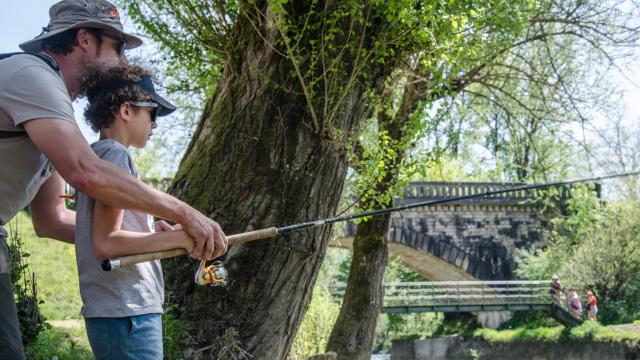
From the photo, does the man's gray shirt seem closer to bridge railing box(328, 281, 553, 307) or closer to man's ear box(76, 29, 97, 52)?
man's ear box(76, 29, 97, 52)

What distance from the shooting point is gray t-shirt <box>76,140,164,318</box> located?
2.44 m

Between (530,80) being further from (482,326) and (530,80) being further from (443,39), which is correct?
(482,326)

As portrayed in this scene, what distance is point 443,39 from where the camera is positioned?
5828mm

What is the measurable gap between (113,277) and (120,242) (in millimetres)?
132

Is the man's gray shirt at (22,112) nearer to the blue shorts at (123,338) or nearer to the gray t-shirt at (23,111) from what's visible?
the gray t-shirt at (23,111)

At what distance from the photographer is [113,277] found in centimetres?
247

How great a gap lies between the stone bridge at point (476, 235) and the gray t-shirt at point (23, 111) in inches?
1161

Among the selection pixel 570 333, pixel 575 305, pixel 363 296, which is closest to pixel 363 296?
pixel 363 296

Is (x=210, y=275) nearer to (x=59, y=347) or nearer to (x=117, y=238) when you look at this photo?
(x=117, y=238)

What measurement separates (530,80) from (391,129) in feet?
9.07

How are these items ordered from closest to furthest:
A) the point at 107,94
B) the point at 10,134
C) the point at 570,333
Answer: the point at 10,134 → the point at 107,94 → the point at 570,333

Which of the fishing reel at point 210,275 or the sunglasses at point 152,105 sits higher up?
the sunglasses at point 152,105

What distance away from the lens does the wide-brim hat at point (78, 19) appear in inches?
104

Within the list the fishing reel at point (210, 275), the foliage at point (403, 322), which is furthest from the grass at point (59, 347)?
the foliage at point (403, 322)
